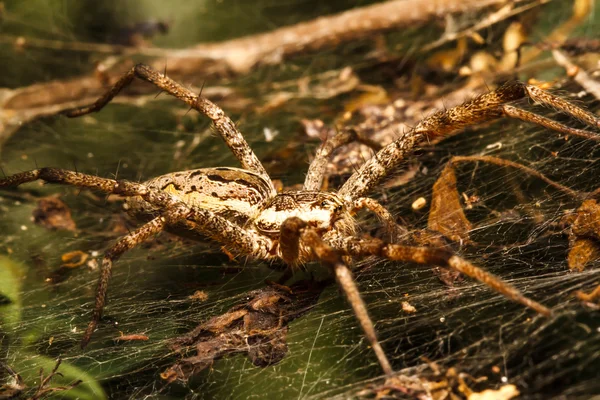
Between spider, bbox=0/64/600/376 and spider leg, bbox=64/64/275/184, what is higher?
spider leg, bbox=64/64/275/184

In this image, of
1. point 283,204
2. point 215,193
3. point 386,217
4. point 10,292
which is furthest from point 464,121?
point 10,292

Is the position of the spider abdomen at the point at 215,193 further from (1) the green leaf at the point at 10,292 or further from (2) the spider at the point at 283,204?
(1) the green leaf at the point at 10,292

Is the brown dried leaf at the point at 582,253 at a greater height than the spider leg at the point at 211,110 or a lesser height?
lesser

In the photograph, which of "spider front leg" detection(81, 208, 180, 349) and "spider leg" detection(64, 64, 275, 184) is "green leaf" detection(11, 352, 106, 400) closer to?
"spider front leg" detection(81, 208, 180, 349)

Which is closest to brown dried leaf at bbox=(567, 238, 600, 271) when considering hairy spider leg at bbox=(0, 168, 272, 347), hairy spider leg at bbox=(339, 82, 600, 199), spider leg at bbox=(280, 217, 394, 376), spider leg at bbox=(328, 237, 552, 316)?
spider leg at bbox=(328, 237, 552, 316)

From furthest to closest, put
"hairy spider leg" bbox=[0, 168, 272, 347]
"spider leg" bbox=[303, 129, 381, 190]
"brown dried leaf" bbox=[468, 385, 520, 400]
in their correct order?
"spider leg" bbox=[303, 129, 381, 190] → "hairy spider leg" bbox=[0, 168, 272, 347] → "brown dried leaf" bbox=[468, 385, 520, 400]

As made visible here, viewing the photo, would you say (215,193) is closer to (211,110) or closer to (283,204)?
(283,204)

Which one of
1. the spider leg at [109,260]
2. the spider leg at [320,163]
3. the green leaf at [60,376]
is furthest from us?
the spider leg at [320,163]

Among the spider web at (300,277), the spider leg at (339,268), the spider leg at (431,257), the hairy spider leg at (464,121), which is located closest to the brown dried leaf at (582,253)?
the spider web at (300,277)
